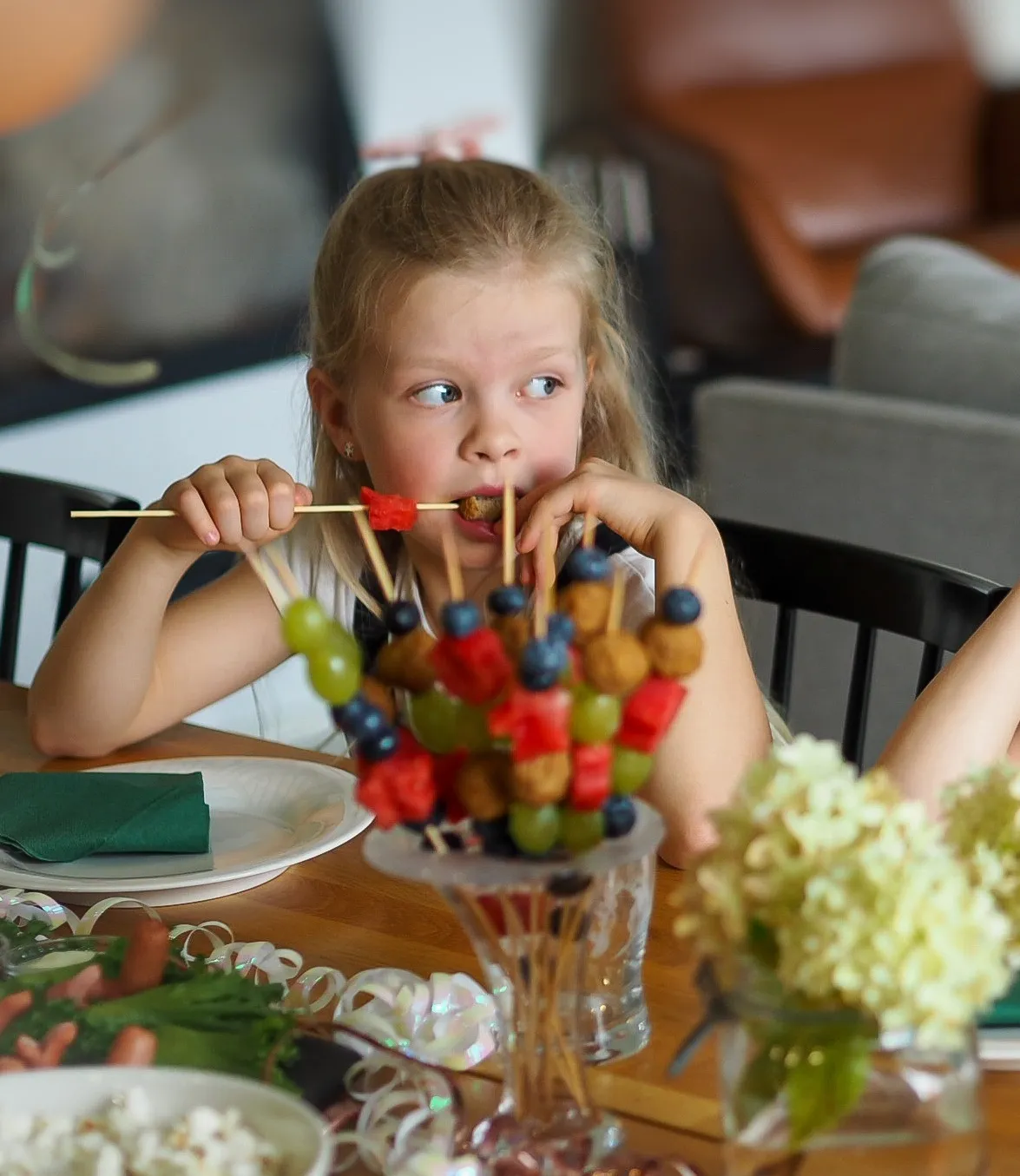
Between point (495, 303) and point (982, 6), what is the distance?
16.1 ft

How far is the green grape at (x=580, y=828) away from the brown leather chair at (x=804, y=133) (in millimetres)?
3926

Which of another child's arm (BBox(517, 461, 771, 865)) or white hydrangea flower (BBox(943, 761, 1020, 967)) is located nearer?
white hydrangea flower (BBox(943, 761, 1020, 967))

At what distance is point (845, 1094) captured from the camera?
2.18ft

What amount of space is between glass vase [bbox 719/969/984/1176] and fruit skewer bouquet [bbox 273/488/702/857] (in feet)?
0.35

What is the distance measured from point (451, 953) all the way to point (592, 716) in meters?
0.39

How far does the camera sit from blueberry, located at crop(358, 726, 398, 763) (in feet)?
2.36

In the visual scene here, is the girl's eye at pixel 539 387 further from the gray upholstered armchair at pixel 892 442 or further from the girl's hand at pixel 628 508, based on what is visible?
the gray upholstered armchair at pixel 892 442

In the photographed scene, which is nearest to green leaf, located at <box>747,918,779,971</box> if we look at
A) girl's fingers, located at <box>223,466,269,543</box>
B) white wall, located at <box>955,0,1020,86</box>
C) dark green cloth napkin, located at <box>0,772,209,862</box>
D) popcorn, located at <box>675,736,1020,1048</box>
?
popcorn, located at <box>675,736,1020,1048</box>

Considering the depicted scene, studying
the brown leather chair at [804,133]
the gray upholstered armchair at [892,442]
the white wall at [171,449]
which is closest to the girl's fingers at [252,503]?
the gray upholstered armchair at [892,442]

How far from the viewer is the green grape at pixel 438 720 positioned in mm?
727

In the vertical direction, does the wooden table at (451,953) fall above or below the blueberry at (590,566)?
below

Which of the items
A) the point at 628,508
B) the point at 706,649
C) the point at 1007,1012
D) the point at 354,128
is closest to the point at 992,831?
the point at 1007,1012

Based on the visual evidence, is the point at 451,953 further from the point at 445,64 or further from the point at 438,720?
the point at 445,64

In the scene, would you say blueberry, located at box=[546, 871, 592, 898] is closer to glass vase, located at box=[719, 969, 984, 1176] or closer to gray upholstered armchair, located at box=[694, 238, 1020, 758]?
glass vase, located at box=[719, 969, 984, 1176]
